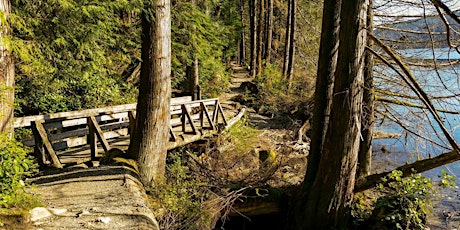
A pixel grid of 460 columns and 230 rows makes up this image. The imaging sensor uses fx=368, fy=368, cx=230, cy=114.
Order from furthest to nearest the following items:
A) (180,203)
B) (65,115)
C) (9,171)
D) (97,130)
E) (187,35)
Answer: (187,35)
(65,115)
(97,130)
(180,203)
(9,171)

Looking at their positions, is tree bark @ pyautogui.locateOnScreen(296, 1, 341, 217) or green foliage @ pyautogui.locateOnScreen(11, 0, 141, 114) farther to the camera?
tree bark @ pyautogui.locateOnScreen(296, 1, 341, 217)

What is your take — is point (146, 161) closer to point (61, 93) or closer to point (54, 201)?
point (54, 201)

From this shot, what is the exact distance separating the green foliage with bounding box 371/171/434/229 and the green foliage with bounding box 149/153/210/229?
A: 2949 millimetres

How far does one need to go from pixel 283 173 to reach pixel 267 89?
10.6m

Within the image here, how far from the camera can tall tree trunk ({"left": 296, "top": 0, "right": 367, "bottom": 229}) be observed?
5645 millimetres

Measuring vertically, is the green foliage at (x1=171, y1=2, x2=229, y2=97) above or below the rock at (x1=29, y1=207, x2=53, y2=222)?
above

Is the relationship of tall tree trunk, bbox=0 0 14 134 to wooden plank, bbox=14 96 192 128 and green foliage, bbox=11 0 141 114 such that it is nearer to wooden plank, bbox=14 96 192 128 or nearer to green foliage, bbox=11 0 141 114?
green foliage, bbox=11 0 141 114

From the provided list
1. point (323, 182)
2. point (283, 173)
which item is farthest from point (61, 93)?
point (323, 182)

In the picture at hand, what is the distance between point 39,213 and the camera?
4410mm

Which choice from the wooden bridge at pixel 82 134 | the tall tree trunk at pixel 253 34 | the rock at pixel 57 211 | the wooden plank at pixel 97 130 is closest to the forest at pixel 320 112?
the rock at pixel 57 211

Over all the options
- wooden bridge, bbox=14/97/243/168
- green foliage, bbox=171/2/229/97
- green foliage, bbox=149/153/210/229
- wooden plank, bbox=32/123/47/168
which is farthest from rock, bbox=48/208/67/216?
green foliage, bbox=171/2/229/97

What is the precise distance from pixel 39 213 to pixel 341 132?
443 cm

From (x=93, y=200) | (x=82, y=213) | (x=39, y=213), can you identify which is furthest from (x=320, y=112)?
(x=39, y=213)

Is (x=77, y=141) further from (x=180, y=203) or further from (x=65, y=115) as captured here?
(x=180, y=203)
